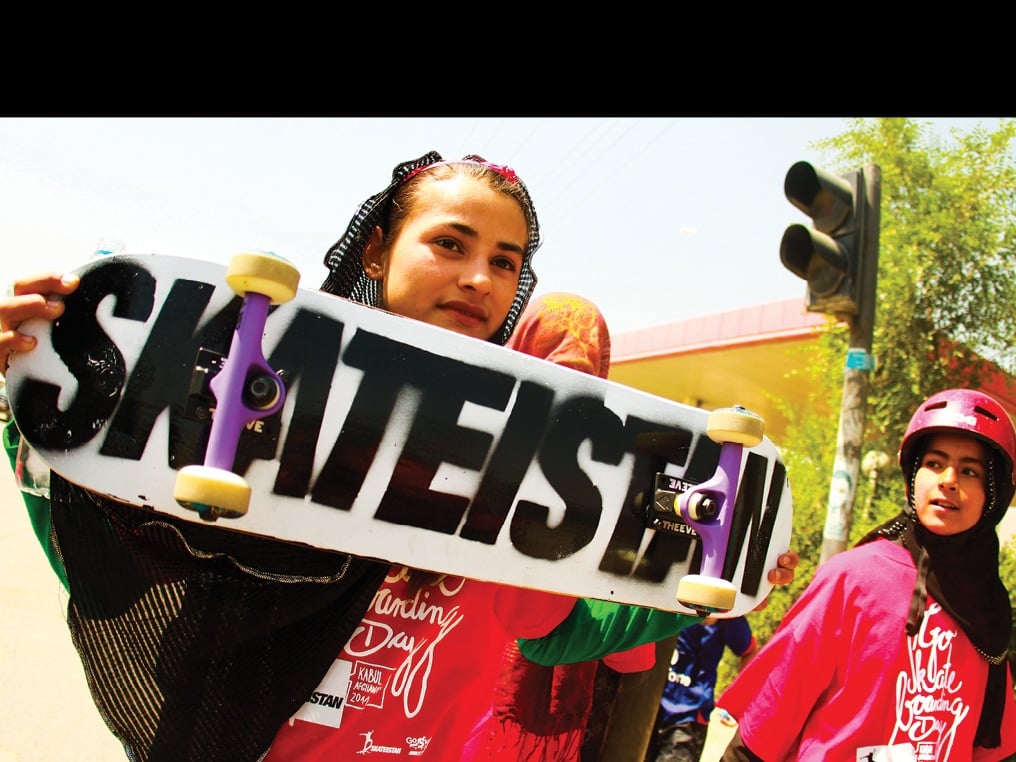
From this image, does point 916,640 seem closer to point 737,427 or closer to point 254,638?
point 737,427

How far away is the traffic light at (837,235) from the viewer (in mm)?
3268

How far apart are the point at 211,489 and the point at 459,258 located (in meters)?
0.62

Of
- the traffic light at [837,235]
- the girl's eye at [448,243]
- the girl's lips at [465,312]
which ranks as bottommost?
the girl's lips at [465,312]

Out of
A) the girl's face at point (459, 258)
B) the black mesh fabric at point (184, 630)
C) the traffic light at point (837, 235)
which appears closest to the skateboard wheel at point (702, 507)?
the girl's face at point (459, 258)

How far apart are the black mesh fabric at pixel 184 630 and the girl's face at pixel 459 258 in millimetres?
515

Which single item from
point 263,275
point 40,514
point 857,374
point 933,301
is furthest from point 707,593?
point 933,301

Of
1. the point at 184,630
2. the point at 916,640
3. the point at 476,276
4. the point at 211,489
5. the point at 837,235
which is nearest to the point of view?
the point at 211,489

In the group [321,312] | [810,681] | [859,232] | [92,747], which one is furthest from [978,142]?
[92,747]

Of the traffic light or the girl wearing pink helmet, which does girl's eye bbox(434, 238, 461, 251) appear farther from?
the traffic light

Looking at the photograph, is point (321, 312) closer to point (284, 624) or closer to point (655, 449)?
point (284, 624)

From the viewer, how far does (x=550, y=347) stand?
66.5 inches

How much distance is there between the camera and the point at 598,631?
135cm

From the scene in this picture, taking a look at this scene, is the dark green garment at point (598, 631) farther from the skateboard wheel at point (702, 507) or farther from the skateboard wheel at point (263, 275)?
the skateboard wheel at point (263, 275)

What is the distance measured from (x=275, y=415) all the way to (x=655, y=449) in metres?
0.70
